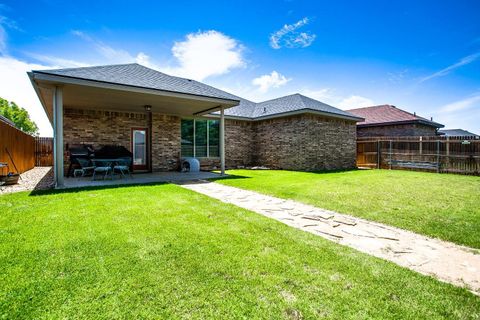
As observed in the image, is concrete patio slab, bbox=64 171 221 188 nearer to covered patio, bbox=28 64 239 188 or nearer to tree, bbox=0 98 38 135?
covered patio, bbox=28 64 239 188

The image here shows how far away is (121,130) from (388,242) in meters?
11.1

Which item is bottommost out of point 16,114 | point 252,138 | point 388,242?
point 388,242

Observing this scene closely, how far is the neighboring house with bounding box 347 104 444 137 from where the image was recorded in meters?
16.8

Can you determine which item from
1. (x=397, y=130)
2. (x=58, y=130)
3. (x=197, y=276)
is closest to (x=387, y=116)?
(x=397, y=130)

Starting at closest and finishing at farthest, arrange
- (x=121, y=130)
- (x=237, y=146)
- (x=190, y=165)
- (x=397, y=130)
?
(x=121, y=130) → (x=190, y=165) → (x=237, y=146) → (x=397, y=130)

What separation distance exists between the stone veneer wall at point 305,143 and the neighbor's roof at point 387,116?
3.85 metres

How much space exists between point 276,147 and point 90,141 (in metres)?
9.00

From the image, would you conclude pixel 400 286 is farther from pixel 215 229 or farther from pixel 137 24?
pixel 137 24

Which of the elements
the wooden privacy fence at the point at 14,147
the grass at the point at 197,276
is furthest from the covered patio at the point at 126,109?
the grass at the point at 197,276

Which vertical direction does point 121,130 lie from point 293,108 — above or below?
below

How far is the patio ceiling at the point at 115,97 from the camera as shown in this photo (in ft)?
22.1

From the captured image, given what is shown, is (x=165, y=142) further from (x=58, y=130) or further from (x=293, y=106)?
(x=293, y=106)

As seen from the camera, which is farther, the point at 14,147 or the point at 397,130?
the point at 397,130

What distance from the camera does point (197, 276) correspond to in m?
2.27
